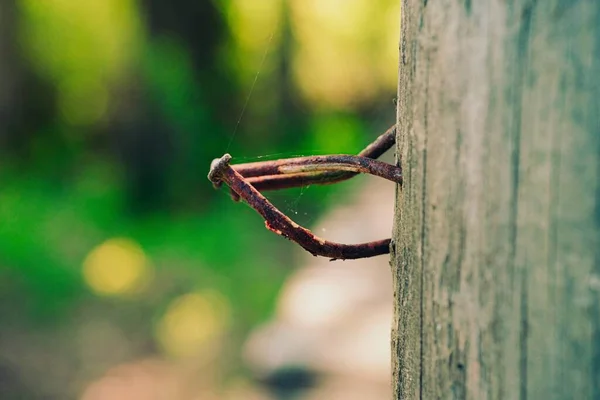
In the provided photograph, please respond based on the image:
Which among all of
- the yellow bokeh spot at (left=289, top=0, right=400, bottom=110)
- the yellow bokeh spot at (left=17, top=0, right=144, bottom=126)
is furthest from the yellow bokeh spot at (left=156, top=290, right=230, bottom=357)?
the yellow bokeh spot at (left=289, top=0, right=400, bottom=110)

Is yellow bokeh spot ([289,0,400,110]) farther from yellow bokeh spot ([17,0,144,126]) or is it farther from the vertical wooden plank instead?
the vertical wooden plank

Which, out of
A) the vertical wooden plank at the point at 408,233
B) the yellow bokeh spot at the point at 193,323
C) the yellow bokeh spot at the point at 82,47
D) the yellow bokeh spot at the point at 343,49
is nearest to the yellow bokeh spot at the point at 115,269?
the yellow bokeh spot at the point at 193,323

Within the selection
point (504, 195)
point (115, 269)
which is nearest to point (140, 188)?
point (115, 269)

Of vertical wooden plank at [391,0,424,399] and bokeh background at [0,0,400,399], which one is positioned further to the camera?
bokeh background at [0,0,400,399]

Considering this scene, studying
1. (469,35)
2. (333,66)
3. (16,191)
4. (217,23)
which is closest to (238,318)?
(16,191)

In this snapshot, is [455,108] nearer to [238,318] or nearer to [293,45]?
[238,318]

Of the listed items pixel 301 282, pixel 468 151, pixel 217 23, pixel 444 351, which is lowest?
pixel 444 351

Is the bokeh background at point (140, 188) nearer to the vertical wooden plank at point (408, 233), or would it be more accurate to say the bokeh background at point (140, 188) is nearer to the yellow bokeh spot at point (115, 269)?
the yellow bokeh spot at point (115, 269)
